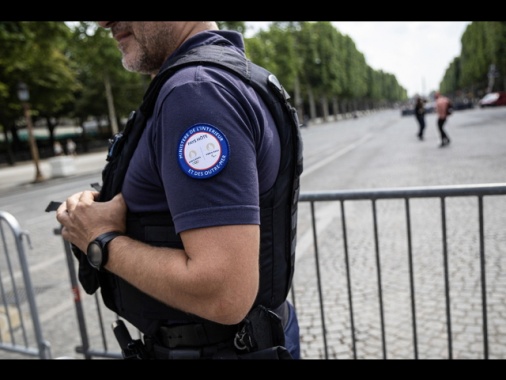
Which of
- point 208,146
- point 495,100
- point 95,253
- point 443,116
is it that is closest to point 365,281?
point 95,253

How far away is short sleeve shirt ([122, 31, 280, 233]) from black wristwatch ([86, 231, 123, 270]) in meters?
0.23

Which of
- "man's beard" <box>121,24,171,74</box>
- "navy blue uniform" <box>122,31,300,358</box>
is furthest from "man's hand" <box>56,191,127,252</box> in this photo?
"man's beard" <box>121,24,171,74</box>

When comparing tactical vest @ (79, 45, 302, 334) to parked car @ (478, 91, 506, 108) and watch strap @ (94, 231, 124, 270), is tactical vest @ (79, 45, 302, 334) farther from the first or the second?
parked car @ (478, 91, 506, 108)

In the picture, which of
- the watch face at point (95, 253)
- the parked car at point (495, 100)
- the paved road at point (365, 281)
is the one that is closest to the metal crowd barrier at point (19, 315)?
the paved road at point (365, 281)

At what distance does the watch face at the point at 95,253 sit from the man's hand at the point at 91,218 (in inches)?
0.9

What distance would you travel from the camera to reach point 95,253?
121 centimetres

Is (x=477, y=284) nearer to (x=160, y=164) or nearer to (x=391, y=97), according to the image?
(x=160, y=164)

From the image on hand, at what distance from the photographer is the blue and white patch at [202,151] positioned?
1.01 meters

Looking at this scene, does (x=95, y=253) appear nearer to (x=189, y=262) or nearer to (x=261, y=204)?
(x=189, y=262)

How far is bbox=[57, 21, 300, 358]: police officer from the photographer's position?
3.34 feet

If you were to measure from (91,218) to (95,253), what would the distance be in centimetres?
10

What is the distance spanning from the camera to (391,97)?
185 m

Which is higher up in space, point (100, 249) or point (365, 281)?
point (100, 249)
